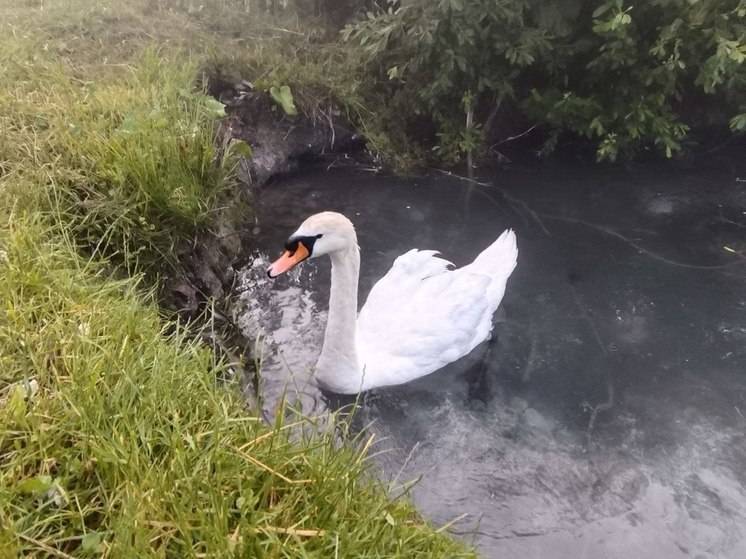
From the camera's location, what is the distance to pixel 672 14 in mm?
5180

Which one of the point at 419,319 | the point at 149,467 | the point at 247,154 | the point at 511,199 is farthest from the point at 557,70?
the point at 149,467

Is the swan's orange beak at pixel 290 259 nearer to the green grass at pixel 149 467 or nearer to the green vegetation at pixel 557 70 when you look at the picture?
the green grass at pixel 149 467

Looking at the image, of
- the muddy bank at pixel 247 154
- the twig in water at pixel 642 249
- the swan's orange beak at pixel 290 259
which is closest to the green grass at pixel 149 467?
the swan's orange beak at pixel 290 259

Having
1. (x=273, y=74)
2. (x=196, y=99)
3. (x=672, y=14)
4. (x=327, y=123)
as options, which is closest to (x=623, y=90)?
(x=672, y=14)

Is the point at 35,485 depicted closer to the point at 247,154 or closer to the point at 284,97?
the point at 247,154

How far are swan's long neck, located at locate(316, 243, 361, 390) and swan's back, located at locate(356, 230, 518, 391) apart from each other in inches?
4.7

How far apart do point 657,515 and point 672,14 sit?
12.5 feet

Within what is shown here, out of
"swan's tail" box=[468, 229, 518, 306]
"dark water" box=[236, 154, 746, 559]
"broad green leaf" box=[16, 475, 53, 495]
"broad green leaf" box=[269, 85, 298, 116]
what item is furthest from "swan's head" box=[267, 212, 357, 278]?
"broad green leaf" box=[269, 85, 298, 116]

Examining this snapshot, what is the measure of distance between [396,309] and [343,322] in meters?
0.62

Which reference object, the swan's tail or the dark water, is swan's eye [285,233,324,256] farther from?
the swan's tail

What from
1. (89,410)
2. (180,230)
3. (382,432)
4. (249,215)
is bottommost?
(382,432)

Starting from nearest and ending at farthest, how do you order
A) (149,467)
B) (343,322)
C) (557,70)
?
(149,467) → (343,322) → (557,70)

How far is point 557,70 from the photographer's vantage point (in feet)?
19.5

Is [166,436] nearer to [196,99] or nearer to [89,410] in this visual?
[89,410]
